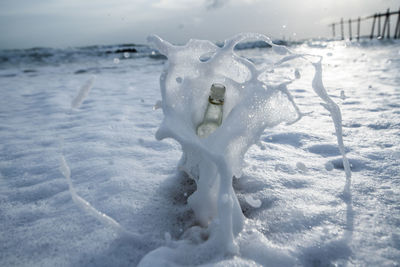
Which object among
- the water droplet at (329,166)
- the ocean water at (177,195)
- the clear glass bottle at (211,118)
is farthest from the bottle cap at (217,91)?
the water droplet at (329,166)

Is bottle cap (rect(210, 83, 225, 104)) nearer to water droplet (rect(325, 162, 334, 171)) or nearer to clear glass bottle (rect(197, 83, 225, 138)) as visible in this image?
clear glass bottle (rect(197, 83, 225, 138))

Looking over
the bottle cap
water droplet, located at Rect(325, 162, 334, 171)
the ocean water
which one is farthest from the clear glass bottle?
water droplet, located at Rect(325, 162, 334, 171)

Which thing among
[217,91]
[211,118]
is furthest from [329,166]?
[217,91]

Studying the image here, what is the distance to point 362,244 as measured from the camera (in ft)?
3.36

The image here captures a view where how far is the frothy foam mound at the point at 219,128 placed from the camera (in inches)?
38.4

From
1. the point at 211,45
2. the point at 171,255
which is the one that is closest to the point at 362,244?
the point at 171,255

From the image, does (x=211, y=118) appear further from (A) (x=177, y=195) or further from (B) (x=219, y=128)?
(A) (x=177, y=195)

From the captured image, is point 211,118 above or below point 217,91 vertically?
below

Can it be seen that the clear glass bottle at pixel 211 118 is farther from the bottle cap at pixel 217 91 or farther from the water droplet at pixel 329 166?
the water droplet at pixel 329 166

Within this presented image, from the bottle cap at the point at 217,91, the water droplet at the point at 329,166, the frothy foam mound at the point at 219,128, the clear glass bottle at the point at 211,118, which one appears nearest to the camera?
the frothy foam mound at the point at 219,128

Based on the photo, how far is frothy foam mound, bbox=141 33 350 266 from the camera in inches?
38.4

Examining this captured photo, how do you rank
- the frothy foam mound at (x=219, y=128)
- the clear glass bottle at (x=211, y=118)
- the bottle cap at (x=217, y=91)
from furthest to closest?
the clear glass bottle at (x=211, y=118), the bottle cap at (x=217, y=91), the frothy foam mound at (x=219, y=128)

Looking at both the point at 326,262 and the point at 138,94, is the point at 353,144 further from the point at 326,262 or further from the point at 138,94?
the point at 138,94

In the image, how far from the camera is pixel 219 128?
1090 millimetres
